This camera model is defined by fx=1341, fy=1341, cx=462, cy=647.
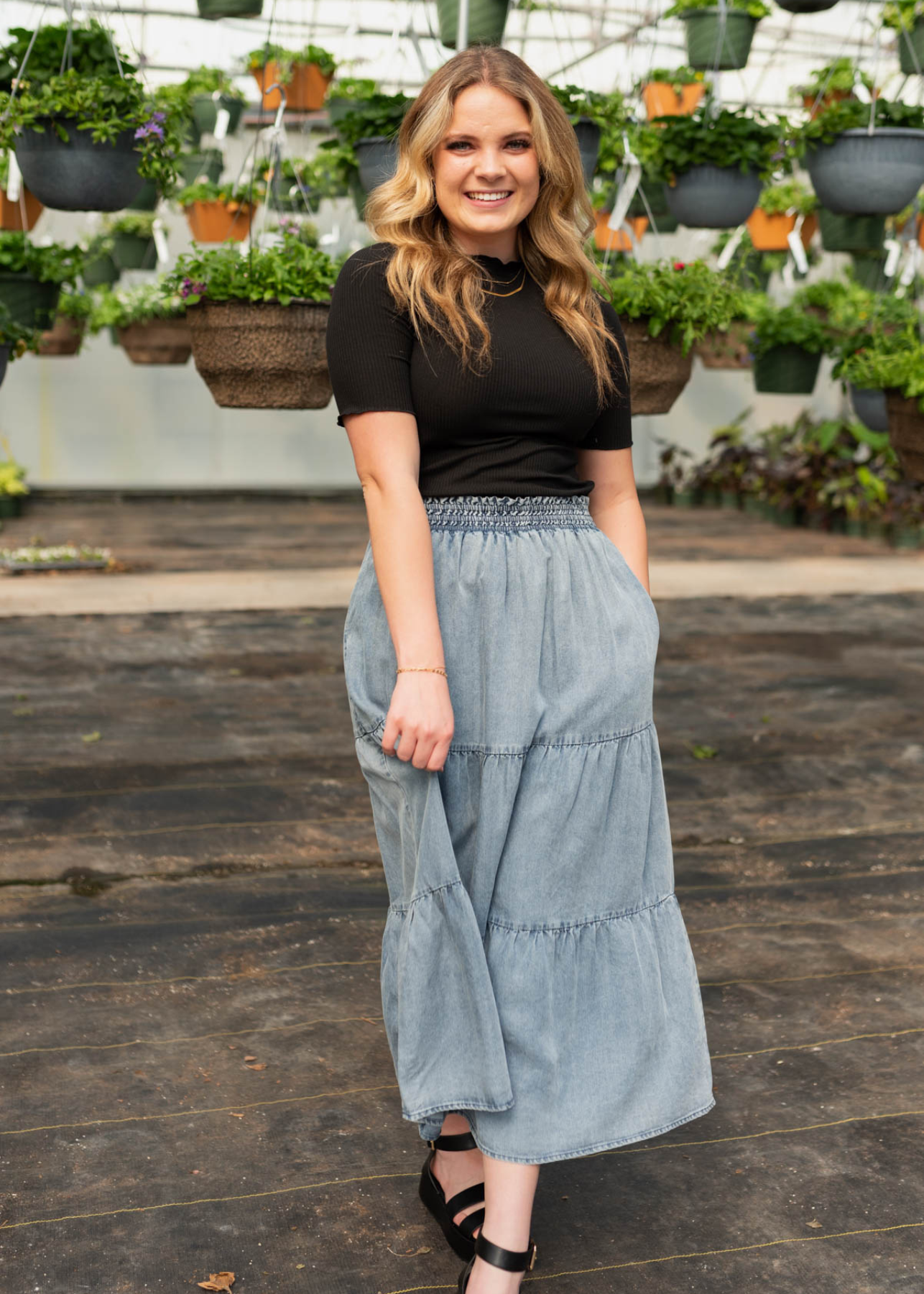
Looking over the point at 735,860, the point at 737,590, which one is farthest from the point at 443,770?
the point at 737,590

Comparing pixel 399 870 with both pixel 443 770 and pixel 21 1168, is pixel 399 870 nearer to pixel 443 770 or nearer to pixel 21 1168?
pixel 443 770

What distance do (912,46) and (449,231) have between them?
3.54 meters

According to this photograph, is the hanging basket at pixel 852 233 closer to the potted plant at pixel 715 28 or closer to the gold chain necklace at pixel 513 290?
the potted plant at pixel 715 28

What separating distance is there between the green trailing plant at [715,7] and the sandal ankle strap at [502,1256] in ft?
14.7

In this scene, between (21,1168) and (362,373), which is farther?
(21,1168)

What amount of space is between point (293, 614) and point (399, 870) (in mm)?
4440

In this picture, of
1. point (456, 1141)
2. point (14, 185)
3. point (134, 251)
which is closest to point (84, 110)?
point (14, 185)

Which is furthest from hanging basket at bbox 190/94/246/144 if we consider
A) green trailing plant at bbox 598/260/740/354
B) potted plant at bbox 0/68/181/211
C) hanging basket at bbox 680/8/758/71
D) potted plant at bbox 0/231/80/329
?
green trailing plant at bbox 598/260/740/354

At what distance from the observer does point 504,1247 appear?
154cm

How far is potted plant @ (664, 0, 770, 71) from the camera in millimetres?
5035

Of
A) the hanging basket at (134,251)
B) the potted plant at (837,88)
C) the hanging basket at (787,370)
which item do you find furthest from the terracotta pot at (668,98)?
the hanging basket at (134,251)

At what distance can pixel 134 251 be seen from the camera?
796cm

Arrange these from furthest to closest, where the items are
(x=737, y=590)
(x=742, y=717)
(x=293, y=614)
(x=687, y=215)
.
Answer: (x=737, y=590) < (x=293, y=614) < (x=742, y=717) < (x=687, y=215)

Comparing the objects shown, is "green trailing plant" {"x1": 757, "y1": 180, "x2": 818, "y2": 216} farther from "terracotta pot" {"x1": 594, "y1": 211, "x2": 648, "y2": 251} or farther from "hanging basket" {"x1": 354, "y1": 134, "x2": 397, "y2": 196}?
"hanging basket" {"x1": 354, "y1": 134, "x2": 397, "y2": 196}
